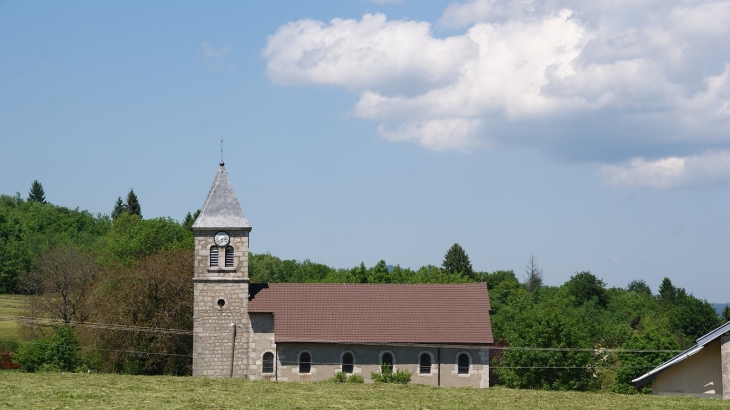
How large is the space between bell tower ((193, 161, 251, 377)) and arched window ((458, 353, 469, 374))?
1172 centimetres

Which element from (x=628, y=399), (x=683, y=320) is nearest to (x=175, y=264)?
(x=628, y=399)

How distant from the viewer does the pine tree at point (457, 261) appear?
411ft

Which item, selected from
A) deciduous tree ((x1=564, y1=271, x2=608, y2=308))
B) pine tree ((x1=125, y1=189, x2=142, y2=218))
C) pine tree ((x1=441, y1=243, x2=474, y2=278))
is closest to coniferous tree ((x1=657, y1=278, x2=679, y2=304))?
deciduous tree ((x1=564, y1=271, x2=608, y2=308))

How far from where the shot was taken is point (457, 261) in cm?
12544

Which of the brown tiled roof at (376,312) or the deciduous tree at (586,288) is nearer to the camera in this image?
the brown tiled roof at (376,312)

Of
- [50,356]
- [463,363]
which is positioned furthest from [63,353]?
[463,363]

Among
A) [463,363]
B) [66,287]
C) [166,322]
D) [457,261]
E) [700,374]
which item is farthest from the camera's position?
[457,261]

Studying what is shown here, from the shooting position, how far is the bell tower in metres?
49.8

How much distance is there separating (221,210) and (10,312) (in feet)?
171

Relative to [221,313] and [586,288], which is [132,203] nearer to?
[586,288]

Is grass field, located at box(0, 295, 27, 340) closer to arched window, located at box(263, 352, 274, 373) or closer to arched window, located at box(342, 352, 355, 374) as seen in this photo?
arched window, located at box(263, 352, 274, 373)

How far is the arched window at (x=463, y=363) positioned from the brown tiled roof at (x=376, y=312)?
33.3 inches

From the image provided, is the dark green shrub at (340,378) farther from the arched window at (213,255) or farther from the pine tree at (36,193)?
the pine tree at (36,193)

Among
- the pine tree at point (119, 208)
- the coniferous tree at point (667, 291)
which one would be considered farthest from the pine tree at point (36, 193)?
the coniferous tree at point (667, 291)
